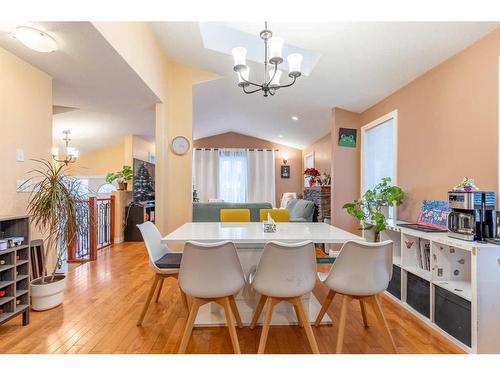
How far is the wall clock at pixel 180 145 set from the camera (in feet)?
14.0

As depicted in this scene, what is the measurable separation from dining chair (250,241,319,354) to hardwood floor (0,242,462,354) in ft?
1.11

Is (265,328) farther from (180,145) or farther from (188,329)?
(180,145)

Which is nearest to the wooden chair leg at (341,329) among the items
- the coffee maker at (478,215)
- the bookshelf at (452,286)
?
the bookshelf at (452,286)

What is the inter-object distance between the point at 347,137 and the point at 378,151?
2.12ft

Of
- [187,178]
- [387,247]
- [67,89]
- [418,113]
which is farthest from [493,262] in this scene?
[67,89]

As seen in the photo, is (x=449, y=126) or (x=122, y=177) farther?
(x=122, y=177)

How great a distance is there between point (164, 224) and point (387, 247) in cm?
322

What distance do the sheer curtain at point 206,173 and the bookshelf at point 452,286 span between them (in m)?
6.01

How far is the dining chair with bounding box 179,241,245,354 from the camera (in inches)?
63.7

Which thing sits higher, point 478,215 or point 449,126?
point 449,126

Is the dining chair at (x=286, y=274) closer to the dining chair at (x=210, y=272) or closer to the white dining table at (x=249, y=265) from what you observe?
the dining chair at (x=210, y=272)

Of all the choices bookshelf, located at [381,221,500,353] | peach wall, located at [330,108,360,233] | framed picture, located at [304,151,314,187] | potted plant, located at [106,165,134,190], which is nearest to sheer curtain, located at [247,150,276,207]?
framed picture, located at [304,151,314,187]

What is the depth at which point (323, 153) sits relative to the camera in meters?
6.55

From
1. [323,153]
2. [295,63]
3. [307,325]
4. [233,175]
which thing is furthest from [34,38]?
[233,175]
